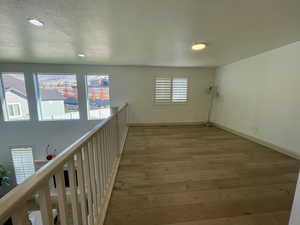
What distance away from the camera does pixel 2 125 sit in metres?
4.07

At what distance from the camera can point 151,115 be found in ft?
15.4

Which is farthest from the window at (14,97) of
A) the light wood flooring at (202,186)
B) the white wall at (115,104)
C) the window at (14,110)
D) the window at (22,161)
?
the light wood flooring at (202,186)

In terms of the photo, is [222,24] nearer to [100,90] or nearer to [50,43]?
[50,43]

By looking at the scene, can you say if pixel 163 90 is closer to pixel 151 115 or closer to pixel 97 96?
pixel 151 115

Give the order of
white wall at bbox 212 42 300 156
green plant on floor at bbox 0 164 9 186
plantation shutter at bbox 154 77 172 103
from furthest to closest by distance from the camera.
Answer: plantation shutter at bbox 154 77 172 103 < green plant on floor at bbox 0 164 9 186 < white wall at bbox 212 42 300 156

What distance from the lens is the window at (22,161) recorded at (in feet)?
13.9

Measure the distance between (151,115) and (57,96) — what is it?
10.6 feet

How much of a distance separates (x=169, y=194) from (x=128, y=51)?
2.71 m

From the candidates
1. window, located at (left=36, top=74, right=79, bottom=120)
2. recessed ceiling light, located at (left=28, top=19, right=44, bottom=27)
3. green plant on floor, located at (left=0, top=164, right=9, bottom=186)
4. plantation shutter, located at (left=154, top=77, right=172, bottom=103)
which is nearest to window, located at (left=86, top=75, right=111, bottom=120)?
window, located at (left=36, top=74, right=79, bottom=120)

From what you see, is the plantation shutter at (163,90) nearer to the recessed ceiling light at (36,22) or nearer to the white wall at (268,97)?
the white wall at (268,97)

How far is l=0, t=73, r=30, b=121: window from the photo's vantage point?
4.02m

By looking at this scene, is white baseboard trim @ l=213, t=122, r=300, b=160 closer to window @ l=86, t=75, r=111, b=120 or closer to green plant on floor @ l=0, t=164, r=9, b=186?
window @ l=86, t=75, r=111, b=120

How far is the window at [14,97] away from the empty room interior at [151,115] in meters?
0.03

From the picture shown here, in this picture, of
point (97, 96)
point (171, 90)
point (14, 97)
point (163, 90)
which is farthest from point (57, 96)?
point (171, 90)
